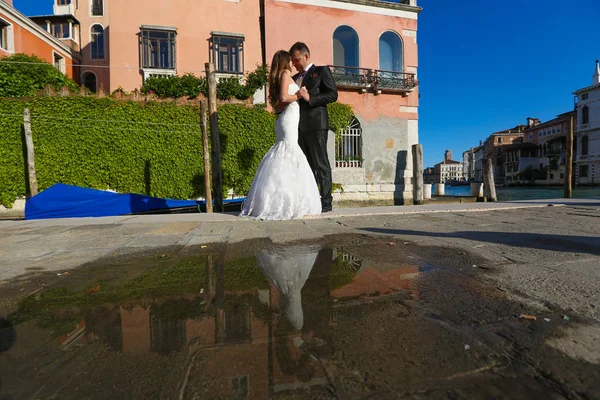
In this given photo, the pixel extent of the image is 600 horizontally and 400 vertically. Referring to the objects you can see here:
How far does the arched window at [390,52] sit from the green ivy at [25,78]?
1231 cm

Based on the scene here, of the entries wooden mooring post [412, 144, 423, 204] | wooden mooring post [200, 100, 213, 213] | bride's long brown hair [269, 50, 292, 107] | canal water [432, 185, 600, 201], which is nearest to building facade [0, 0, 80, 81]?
wooden mooring post [200, 100, 213, 213]

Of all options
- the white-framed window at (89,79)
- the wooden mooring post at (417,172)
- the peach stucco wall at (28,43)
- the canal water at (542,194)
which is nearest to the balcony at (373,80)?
the wooden mooring post at (417,172)

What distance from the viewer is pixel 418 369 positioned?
76 centimetres

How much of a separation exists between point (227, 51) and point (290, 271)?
1496cm

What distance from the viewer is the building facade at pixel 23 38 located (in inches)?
549

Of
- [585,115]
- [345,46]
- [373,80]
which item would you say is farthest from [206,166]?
[585,115]

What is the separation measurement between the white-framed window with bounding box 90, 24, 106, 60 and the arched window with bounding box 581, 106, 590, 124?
179ft

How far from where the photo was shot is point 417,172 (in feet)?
40.9

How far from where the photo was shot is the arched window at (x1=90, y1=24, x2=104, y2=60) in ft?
65.5

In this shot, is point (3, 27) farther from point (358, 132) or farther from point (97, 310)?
point (97, 310)

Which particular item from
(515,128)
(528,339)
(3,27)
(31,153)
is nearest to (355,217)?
(528,339)

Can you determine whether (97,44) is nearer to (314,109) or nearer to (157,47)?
(157,47)

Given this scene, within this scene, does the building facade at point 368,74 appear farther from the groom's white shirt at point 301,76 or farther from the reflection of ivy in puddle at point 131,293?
the reflection of ivy in puddle at point 131,293

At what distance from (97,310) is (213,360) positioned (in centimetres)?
66
